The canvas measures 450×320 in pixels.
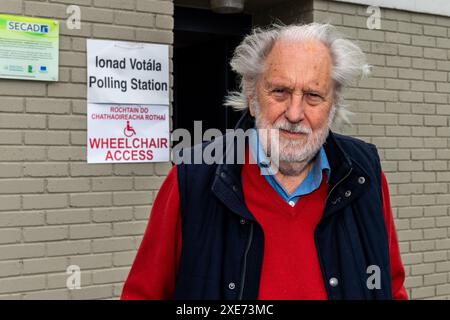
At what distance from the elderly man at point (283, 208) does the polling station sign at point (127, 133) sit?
2.16 meters

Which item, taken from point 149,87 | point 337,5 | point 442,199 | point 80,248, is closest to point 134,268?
point 80,248

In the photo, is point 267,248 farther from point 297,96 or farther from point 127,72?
point 127,72

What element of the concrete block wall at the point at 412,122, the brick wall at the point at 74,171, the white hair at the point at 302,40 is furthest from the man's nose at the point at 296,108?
the concrete block wall at the point at 412,122

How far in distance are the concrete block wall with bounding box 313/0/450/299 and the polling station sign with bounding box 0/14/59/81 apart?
8.26 feet

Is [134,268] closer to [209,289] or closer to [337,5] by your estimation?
[209,289]

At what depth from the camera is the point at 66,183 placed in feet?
14.0

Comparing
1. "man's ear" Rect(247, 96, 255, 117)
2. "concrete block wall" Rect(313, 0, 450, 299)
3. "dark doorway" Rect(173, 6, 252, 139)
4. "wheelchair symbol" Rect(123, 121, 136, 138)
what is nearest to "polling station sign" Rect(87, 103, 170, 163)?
"wheelchair symbol" Rect(123, 121, 136, 138)

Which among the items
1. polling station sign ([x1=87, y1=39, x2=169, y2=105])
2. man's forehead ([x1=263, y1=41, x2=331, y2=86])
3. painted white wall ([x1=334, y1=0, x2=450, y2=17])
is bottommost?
man's forehead ([x1=263, y1=41, x2=331, y2=86])

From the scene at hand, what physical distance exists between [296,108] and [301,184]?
12.7 inches

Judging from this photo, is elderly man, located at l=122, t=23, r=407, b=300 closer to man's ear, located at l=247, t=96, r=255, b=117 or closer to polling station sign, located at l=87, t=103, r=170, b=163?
man's ear, located at l=247, t=96, r=255, b=117

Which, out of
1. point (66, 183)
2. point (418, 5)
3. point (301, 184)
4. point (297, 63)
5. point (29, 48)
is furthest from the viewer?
point (418, 5)

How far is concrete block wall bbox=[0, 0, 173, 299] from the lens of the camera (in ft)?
13.4

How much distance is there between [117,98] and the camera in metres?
4.48

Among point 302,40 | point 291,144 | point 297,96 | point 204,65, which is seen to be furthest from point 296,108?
point 204,65
